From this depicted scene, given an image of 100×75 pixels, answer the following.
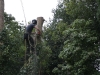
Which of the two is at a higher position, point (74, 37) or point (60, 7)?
→ point (60, 7)

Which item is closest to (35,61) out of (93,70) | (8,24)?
(93,70)

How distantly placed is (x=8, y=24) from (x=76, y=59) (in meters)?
4.38

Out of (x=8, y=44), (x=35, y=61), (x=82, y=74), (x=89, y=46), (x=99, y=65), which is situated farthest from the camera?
(x=99, y=65)

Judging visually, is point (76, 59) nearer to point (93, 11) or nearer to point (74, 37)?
point (74, 37)

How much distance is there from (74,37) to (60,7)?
5347mm

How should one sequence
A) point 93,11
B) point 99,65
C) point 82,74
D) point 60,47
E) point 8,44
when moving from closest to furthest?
point 8,44 < point 82,74 < point 99,65 < point 93,11 < point 60,47

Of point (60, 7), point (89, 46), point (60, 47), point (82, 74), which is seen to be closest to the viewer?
point (82, 74)

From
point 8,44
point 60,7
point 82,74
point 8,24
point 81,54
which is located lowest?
point 82,74

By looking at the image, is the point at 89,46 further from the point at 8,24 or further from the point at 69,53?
the point at 8,24

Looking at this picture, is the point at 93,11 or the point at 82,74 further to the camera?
the point at 93,11

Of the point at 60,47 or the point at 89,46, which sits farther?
the point at 60,47

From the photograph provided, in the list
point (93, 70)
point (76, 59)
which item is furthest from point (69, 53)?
point (93, 70)

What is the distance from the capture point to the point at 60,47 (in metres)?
12.1

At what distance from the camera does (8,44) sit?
22.9 ft
